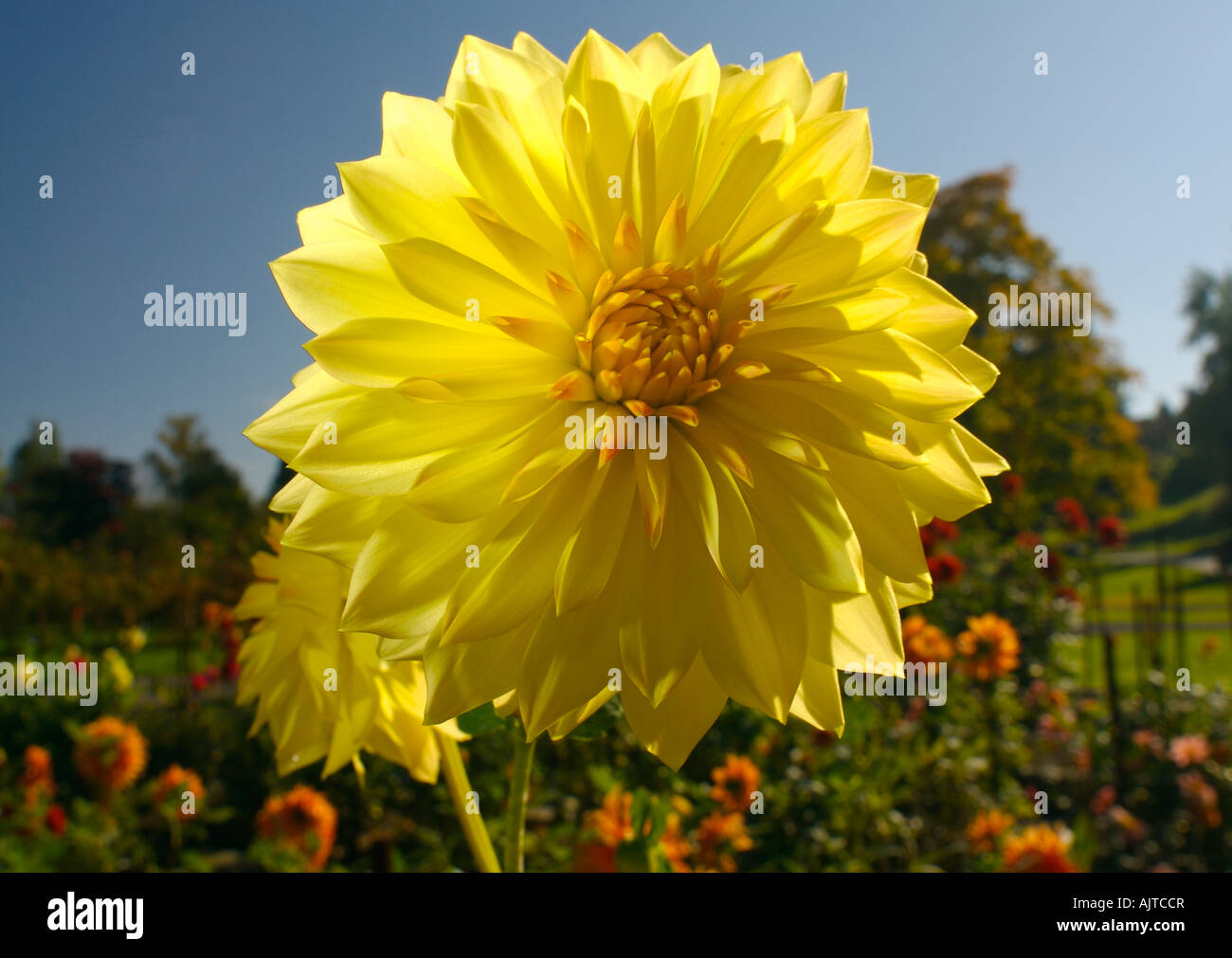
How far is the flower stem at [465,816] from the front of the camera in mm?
613

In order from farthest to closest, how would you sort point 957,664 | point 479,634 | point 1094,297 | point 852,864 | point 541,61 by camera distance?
point 1094,297
point 957,664
point 852,864
point 541,61
point 479,634

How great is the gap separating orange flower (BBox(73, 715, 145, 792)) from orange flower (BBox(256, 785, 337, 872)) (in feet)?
2.38

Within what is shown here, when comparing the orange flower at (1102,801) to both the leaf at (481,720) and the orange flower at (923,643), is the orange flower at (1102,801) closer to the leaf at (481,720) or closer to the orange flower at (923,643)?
the orange flower at (923,643)

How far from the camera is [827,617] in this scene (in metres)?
0.57

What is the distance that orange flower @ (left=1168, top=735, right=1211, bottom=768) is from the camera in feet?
10.5

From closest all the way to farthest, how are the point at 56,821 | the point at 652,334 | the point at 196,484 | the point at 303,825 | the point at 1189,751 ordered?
the point at 652,334, the point at 303,825, the point at 56,821, the point at 1189,751, the point at 196,484

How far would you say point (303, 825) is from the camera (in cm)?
238

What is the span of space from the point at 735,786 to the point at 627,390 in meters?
1.81

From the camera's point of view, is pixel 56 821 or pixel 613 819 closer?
pixel 613 819

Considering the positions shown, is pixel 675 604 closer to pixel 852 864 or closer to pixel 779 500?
pixel 779 500

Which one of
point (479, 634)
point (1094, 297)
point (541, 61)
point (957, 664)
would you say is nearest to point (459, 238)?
point (541, 61)

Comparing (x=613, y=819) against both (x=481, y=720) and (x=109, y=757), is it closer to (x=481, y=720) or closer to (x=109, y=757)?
(x=481, y=720)

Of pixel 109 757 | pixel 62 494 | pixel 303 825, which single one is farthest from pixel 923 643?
pixel 62 494
